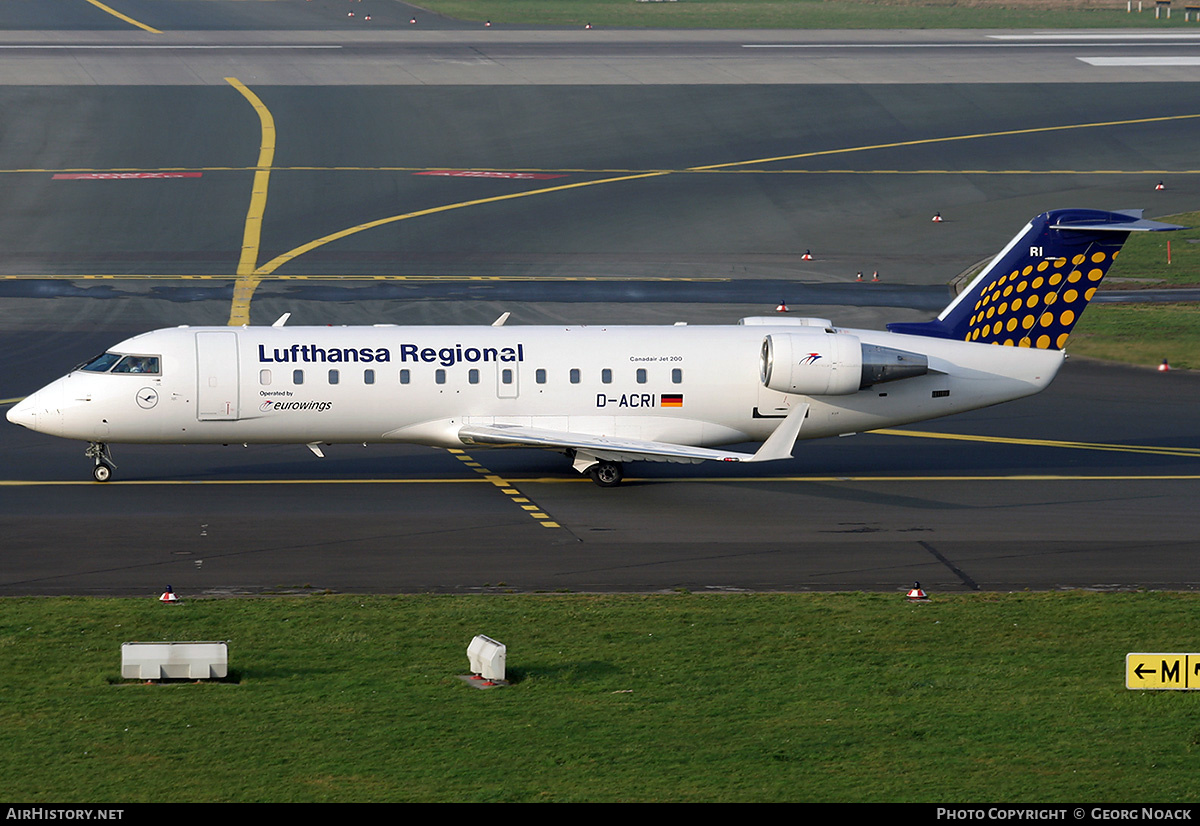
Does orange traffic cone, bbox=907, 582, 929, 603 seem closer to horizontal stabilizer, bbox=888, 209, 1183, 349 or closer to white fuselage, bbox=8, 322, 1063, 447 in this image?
white fuselage, bbox=8, 322, 1063, 447

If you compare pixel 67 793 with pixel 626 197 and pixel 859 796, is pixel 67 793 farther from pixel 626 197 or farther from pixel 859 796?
pixel 626 197

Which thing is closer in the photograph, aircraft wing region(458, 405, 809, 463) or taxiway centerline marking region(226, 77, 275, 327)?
aircraft wing region(458, 405, 809, 463)

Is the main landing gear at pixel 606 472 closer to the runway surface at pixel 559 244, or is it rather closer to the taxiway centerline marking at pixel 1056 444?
the runway surface at pixel 559 244

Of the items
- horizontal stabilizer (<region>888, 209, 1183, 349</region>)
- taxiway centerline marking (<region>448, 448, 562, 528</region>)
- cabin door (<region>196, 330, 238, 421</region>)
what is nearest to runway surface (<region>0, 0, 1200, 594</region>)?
taxiway centerline marking (<region>448, 448, 562, 528</region>)

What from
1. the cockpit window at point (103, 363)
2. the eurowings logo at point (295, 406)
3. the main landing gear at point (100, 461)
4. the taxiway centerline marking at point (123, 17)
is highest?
the taxiway centerline marking at point (123, 17)

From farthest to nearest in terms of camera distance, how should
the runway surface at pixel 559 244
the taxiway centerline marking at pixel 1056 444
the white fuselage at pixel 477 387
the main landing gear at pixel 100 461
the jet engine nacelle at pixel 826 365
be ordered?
the taxiway centerline marking at pixel 1056 444
the main landing gear at pixel 100 461
the jet engine nacelle at pixel 826 365
the white fuselage at pixel 477 387
the runway surface at pixel 559 244

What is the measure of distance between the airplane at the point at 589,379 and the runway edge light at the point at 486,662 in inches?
506

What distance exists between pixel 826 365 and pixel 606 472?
585cm

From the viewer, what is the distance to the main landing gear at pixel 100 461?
1486 inches

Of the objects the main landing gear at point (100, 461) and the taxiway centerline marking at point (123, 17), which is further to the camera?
the taxiway centerline marking at point (123, 17)

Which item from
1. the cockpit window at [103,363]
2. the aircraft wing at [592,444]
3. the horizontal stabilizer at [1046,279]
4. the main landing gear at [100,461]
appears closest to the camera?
the aircraft wing at [592,444]

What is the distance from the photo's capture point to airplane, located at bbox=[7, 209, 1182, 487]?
36.7 meters

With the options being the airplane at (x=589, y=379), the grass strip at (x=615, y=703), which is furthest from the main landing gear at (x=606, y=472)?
the grass strip at (x=615, y=703)

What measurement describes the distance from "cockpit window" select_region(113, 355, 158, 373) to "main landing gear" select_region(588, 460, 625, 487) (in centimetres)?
1053
